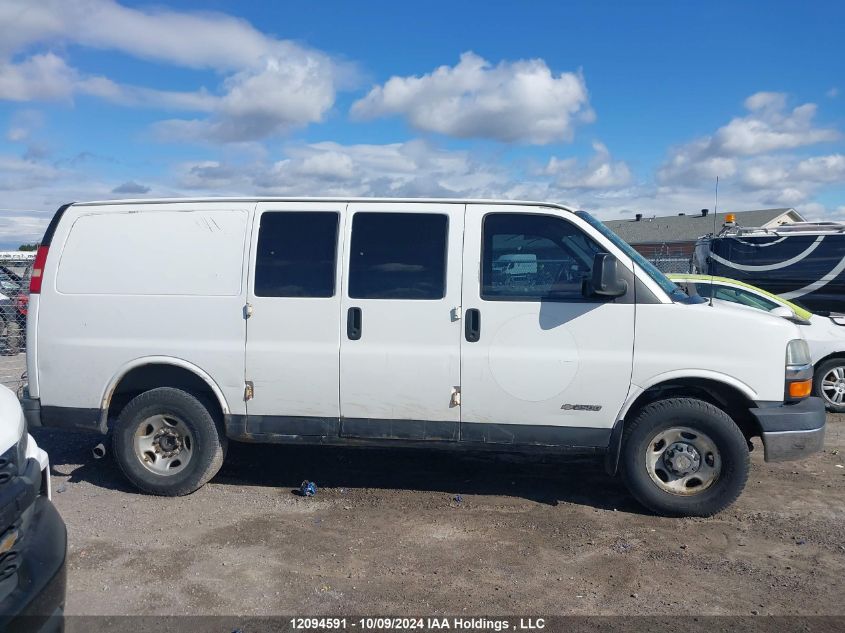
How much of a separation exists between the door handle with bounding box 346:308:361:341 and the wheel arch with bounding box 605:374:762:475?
197cm

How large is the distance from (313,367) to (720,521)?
10.3 feet

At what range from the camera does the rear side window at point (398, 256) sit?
539cm

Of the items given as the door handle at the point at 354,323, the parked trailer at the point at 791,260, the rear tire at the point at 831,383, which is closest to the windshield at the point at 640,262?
the door handle at the point at 354,323

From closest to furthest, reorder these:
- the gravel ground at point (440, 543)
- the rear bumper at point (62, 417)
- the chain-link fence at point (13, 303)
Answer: the gravel ground at point (440, 543) → the rear bumper at point (62, 417) → the chain-link fence at point (13, 303)

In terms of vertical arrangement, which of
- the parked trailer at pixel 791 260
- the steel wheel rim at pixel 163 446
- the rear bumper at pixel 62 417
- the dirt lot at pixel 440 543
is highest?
the parked trailer at pixel 791 260

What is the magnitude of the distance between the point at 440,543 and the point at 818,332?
21.1 ft

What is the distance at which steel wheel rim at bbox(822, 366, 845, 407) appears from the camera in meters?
9.12

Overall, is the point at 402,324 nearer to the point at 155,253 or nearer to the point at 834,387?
the point at 155,253

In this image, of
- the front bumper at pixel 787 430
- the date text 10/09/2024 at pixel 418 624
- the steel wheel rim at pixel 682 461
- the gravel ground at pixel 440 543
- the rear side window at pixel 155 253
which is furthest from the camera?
the rear side window at pixel 155 253

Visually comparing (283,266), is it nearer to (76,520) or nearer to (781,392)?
(76,520)

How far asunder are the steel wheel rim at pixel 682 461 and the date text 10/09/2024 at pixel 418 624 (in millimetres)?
1842

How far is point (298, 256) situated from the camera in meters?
5.54

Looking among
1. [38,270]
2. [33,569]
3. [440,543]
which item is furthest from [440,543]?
[38,270]

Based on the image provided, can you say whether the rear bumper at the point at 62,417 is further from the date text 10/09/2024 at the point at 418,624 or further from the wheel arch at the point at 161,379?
the date text 10/09/2024 at the point at 418,624
